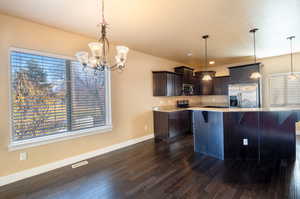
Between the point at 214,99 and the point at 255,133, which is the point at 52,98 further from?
the point at 214,99

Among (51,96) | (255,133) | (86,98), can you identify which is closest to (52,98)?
(51,96)

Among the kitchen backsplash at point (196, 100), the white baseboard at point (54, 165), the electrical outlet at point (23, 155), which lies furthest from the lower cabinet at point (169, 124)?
the electrical outlet at point (23, 155)

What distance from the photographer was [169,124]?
13.9 feet

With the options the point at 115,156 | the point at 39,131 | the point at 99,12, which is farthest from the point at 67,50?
the point at 115,156

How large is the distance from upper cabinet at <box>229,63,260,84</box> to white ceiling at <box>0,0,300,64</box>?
1.20m

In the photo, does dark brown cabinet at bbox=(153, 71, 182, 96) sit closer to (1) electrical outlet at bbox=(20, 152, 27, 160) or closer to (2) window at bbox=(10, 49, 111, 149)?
(2) window at bbox=(10, 49, 111, 149)

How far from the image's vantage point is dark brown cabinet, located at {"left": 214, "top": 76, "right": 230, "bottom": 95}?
18.8 feet

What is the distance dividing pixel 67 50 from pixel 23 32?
698 millimetres

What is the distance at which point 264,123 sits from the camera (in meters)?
2.85

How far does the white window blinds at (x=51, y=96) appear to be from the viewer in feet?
7.92

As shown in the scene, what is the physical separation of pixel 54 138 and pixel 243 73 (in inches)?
233

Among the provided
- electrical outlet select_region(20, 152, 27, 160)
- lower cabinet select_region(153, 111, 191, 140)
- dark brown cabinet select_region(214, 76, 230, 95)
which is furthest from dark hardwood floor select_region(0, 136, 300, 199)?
dark brown cabinet select_region(214, 76, 230, 95)

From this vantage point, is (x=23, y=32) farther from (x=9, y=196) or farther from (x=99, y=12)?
(x=9, y=196)

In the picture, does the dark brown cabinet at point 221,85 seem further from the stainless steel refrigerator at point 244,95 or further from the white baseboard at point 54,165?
the white baseboard at point 54,165
